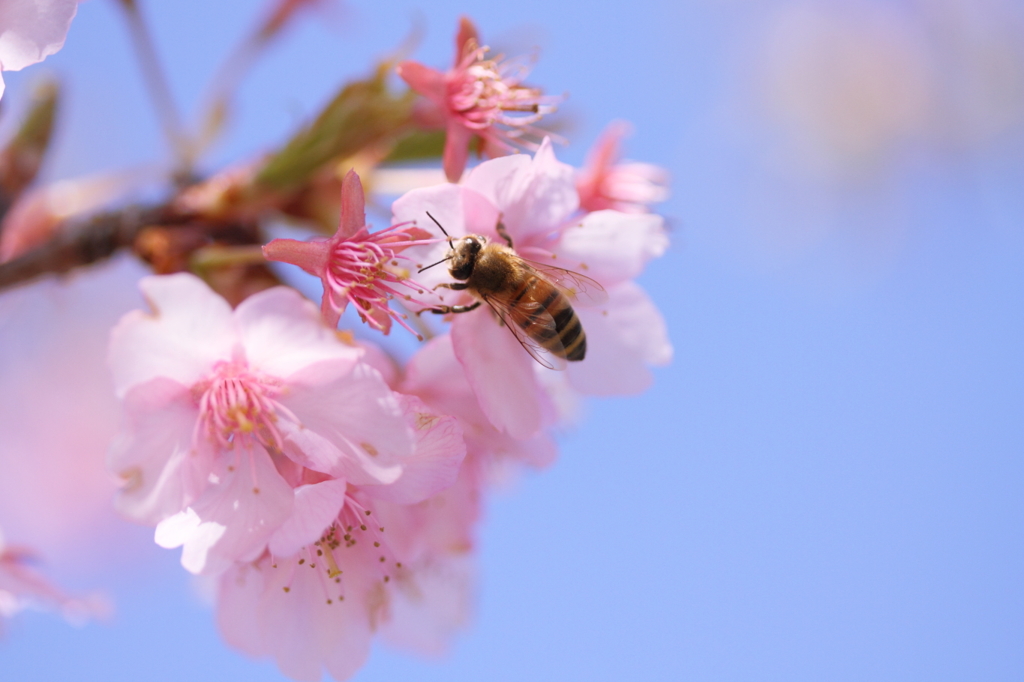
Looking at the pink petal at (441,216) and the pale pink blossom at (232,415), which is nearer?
the pale pink blossom at (232,415)

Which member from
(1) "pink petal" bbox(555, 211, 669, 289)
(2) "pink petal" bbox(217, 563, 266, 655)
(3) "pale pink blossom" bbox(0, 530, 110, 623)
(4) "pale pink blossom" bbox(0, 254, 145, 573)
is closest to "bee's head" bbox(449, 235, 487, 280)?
(1) "pink petal" bbox(555, 211, 669, 289)

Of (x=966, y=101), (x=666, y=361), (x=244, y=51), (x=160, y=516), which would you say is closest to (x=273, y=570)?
(x=160, y=516)

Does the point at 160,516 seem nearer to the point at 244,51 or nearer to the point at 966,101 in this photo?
the point at 244,51

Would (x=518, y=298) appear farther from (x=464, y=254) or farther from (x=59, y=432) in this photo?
(x=59, y=432)

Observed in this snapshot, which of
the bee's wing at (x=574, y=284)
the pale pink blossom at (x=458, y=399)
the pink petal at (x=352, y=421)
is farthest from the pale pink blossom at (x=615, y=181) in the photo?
the pink petal at (x=352, y=421)

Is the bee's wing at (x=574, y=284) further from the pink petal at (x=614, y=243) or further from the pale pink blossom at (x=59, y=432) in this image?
the pale pink blossom at (x=59, y=432)

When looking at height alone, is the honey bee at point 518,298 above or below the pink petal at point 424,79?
below

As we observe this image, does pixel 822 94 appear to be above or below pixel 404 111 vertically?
below
